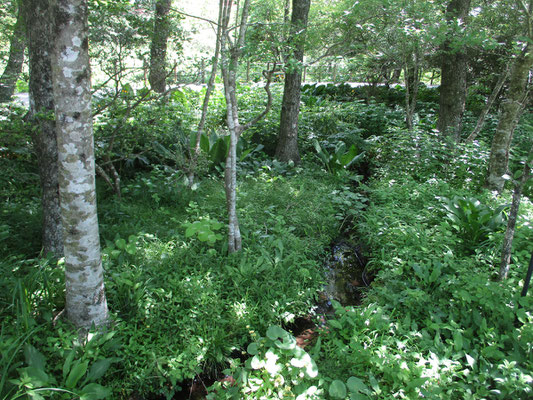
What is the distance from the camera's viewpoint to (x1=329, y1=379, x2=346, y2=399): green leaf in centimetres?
194

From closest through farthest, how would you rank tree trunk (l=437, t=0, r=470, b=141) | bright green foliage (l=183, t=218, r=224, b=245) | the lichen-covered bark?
the lichen-covered bark, bright green foliage (l=183, t=218, r=224, b=245), tree trunk (l=437, t=0, r=470, b=141)

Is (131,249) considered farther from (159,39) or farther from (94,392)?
(159,39)

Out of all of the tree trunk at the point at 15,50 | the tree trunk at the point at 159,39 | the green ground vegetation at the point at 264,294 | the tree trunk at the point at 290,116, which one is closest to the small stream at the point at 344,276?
the green ground vegetation at the point at 264,294

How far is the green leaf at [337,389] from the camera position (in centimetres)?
194

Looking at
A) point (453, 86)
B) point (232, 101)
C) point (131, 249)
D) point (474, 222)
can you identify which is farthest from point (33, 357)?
point (453, 86)

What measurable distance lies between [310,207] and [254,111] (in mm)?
3606

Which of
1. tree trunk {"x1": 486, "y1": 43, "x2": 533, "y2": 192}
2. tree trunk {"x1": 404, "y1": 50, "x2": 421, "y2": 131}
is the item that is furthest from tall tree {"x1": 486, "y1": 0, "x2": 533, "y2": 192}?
tree trunk {"x1": 404, "y1": 50, "x2": 421, "y2": 131}

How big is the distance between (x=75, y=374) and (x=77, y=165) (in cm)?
124

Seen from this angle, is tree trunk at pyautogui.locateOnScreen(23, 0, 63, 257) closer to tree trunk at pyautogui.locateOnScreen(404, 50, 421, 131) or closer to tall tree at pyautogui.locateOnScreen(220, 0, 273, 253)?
tall tree at pyautogui.locateOnScreen(220, 0, 273, 253)

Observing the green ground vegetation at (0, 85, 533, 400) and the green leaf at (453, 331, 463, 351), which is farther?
the green leaf at (453, 331, 463, 351)

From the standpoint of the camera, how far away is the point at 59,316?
7.72 feet

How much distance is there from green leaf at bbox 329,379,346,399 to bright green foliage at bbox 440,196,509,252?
2158 millimetres

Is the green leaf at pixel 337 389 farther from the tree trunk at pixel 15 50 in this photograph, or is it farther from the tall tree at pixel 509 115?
the tree trunk at pixel 15 50

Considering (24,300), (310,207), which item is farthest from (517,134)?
(24,300)
